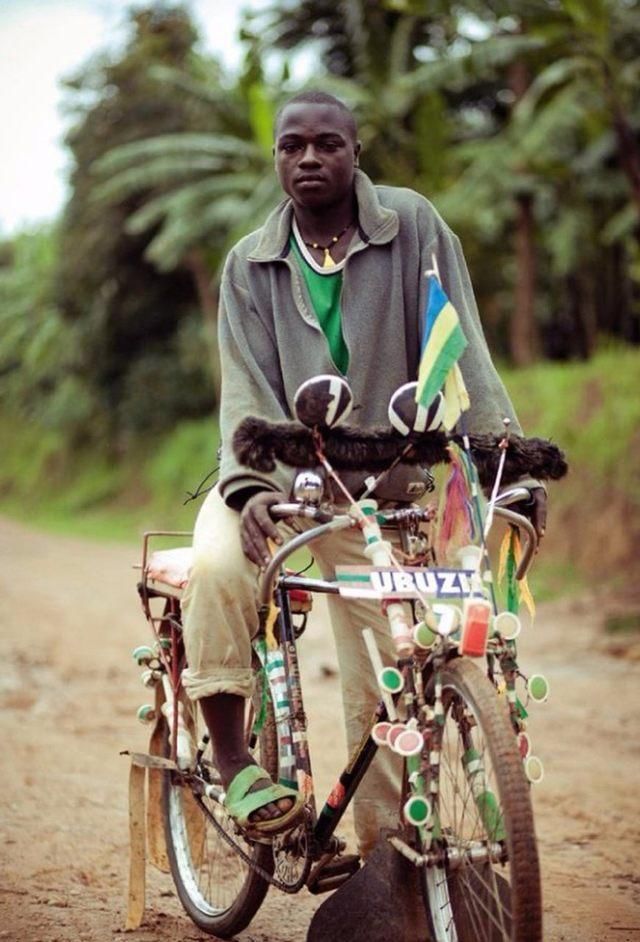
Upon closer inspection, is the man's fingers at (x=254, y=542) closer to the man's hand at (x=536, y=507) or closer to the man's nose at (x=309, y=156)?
the man's hand at (x=536, y=507)

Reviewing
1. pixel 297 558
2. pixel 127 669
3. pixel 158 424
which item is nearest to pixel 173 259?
pixel 158 424

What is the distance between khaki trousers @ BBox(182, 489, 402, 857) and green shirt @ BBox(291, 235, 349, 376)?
1.58 ft

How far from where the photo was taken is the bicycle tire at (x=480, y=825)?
224 cm

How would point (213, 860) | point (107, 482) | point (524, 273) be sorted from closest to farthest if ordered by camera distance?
1. point (213, 860)
2. point (524, 273)
3. point (107, 482)

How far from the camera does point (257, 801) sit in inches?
112

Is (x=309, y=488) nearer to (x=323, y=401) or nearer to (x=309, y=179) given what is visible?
(x=323, y=401)

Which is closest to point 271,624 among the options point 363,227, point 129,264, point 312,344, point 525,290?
point 312,344

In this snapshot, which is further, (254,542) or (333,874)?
(333,874)

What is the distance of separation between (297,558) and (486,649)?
966 centimetres

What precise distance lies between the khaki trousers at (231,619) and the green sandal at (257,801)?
8.5 inches

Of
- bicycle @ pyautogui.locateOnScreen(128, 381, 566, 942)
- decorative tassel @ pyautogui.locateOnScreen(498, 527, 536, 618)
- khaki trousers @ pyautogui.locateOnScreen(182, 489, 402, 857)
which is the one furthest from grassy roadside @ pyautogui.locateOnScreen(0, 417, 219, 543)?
decorative tassel @ pyautogui.locateOnScreen(498, 527, 536, 618)

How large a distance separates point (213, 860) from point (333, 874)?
2.76 feet

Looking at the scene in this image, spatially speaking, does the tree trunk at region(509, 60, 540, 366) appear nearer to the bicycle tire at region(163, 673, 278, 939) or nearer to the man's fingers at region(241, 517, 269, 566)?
the bicycle tire at region(163, 673, 278, 939)

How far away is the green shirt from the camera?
10.2ft
